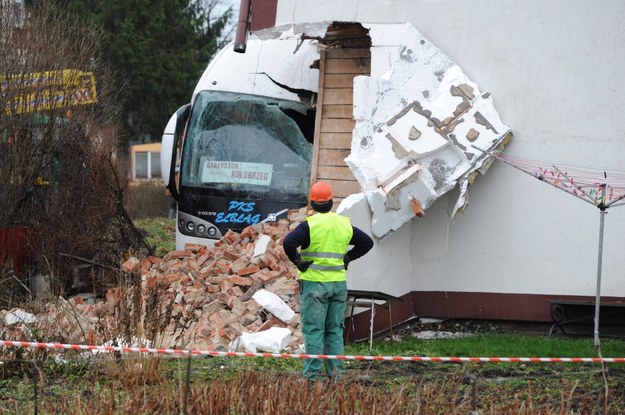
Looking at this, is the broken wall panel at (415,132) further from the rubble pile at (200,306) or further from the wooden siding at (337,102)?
the rubble pile at (200,306)

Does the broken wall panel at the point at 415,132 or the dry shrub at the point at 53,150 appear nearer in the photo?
the broken wall panel at the point at 415,132

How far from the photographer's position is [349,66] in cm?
1287

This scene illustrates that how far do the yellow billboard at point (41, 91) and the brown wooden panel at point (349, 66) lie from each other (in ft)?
10.9

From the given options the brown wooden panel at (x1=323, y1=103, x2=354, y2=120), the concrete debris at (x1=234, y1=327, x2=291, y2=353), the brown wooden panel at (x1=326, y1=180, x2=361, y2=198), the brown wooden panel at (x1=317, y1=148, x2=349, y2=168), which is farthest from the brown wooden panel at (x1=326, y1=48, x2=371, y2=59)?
the concrete debris at (x1=234, y1=327, x2=291, y2=353)

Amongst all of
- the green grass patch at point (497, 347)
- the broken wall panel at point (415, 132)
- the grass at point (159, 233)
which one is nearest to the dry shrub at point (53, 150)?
the grass at point (159, 233)

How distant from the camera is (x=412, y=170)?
11.2m

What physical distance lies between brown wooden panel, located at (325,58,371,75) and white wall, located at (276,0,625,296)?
2.55 feet

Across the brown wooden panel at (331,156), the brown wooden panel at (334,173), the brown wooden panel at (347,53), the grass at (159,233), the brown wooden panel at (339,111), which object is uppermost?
the brown wooden panel at (347,53)

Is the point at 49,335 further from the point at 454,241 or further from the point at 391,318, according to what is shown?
the point at 454,241

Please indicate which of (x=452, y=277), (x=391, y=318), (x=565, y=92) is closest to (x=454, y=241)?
(x=452, y=277)

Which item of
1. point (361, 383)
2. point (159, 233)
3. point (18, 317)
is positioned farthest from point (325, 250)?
point (159, 233)

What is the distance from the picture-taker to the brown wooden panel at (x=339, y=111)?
41.5 ft

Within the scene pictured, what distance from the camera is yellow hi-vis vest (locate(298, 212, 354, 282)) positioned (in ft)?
28.6

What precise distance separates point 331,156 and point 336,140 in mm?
213
